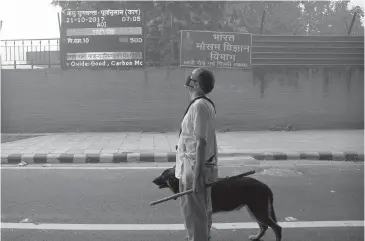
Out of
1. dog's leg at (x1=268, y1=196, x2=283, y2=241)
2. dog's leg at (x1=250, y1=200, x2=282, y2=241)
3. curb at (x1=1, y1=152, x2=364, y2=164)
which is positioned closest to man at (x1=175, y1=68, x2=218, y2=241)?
dog's leg at (x1=250, y1=200, x2=282, y2=241)

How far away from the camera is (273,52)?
11.7 m

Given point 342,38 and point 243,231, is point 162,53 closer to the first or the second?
point 342,38

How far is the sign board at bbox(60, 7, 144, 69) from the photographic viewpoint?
11109 millimetres

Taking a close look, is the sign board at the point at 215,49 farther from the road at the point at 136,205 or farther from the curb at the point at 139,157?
the road at the point at 136,205

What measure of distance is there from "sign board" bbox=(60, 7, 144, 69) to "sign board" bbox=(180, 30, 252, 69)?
1.35 meters

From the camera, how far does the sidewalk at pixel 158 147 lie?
7.89 metres

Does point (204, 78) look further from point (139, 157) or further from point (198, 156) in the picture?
point (139, 157)

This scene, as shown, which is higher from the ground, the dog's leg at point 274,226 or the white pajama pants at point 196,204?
the white pajama pants at point 196,204

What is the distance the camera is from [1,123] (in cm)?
1129

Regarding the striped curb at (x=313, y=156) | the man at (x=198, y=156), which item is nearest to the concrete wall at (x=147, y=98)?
the striped curb at (x=313, y=156)

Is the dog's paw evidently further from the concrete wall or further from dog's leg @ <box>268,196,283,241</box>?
the concrete wall

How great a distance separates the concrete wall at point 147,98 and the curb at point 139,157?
11.8ft

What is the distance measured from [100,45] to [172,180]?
28.5 ft

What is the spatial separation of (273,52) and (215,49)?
1776mm
